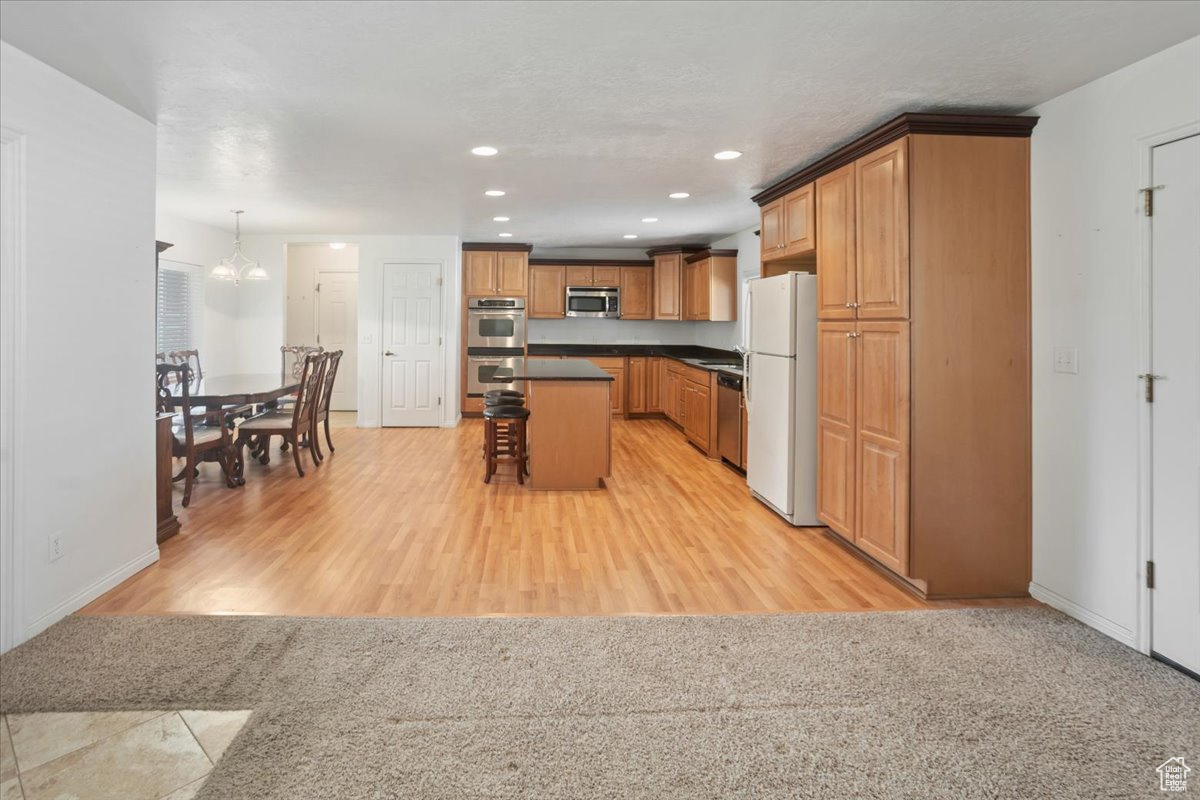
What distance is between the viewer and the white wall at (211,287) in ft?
22.4

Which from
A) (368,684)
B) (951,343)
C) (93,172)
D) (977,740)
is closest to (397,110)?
(93,172)

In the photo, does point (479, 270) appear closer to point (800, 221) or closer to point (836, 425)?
point (800, 221)

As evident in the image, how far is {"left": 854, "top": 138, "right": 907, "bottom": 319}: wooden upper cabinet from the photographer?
3.17 meters

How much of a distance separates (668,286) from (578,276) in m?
1.25

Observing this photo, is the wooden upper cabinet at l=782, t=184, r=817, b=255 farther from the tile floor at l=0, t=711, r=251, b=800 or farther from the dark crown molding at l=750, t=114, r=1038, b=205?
the tile floor at l=0, t=711, r=251, b=800

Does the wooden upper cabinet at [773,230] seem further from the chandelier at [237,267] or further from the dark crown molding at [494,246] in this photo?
the chandelier at [237,267]

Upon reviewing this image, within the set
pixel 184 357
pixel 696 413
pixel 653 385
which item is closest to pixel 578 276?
pixel 653 385

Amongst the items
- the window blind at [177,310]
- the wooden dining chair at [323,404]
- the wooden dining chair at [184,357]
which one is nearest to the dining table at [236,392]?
the wooden dining chair at [323,404]

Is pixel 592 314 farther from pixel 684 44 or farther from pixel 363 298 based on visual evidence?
pixel 684 44

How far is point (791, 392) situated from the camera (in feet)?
14.2

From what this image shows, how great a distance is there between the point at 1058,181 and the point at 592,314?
22.1 feet

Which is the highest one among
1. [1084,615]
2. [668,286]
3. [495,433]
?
[668,286]

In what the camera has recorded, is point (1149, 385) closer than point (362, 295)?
Yes

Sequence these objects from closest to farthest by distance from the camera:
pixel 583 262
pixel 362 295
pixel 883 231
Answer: pixel 883 231 → pixel 362 295 → pixel 583 262
